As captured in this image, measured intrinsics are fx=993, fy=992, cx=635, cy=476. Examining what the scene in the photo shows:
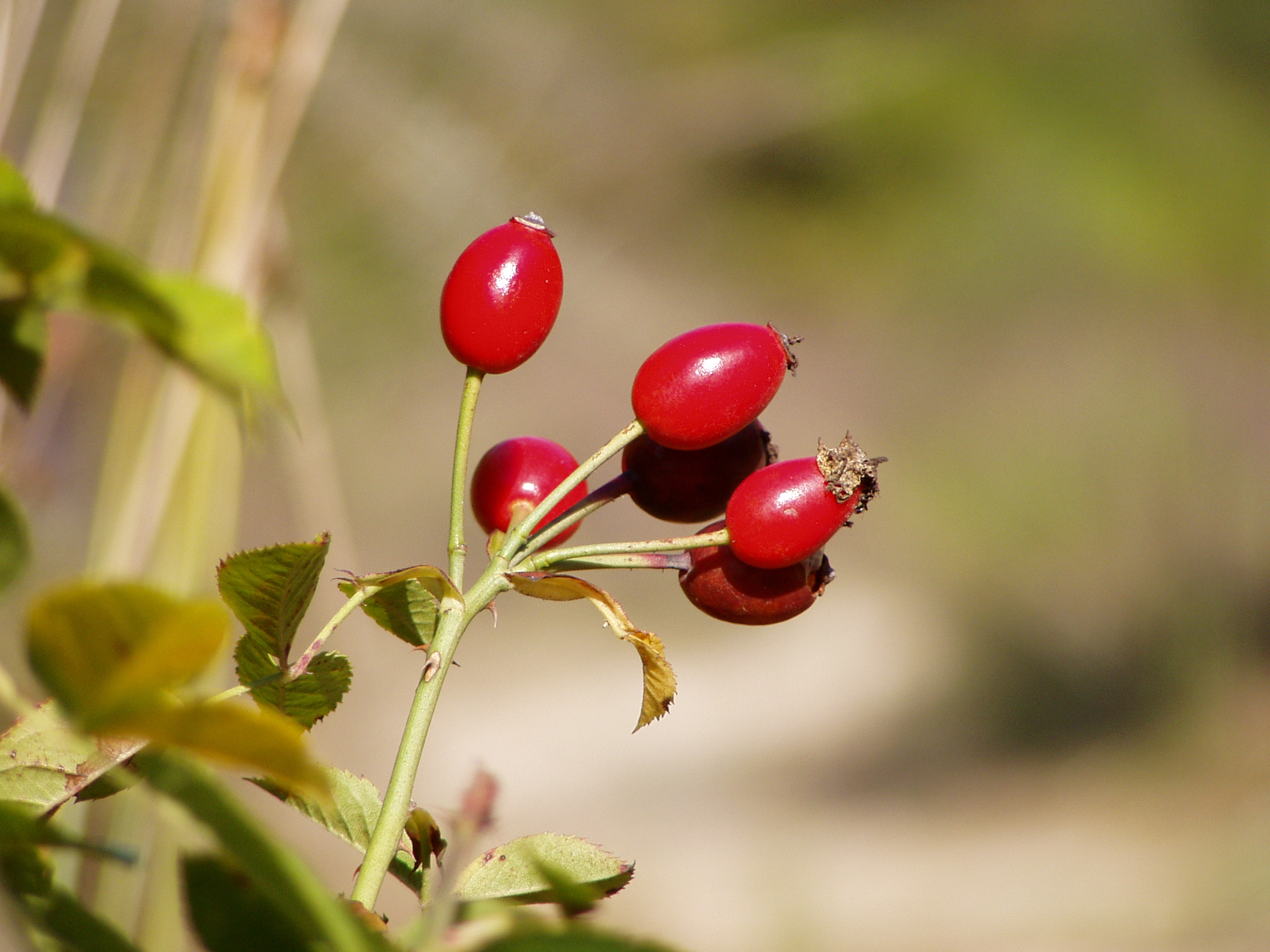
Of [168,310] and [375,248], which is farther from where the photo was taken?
[375,248]

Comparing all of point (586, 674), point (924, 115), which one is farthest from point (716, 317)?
point (586, 674)

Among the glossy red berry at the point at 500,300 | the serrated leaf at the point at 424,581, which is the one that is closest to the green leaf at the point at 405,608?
the serrated leaf at the point at 424,581

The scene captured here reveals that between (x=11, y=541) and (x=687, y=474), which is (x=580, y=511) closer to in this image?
(x=687, y=474)

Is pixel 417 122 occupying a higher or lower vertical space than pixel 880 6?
lower

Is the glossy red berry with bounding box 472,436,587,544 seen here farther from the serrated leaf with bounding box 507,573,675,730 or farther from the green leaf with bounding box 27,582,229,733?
the green leaf with bounding box 27,582,229,733

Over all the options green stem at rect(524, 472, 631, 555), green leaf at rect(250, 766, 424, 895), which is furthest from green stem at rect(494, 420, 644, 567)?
green leaf at rect(250, 766, 424, 895)

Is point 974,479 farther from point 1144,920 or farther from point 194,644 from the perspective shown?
point 194,644

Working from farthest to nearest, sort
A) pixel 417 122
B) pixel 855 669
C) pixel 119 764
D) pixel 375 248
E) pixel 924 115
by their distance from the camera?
pixel 924 115 < pixel 855 669 < pixel 375 248 < pixel 417 122 < pixel 119 764

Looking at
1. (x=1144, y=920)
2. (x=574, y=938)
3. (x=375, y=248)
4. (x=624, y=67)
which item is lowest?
(x=574, y=938)
